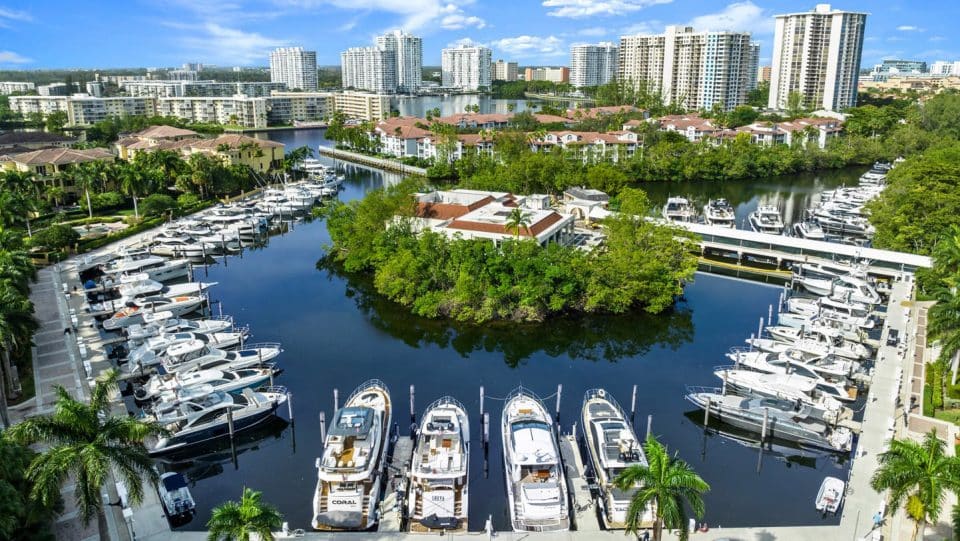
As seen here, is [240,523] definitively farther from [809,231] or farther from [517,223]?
[809,231]

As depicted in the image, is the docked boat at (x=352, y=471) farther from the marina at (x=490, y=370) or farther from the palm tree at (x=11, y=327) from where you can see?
the palm tree at (x=11, y=327)

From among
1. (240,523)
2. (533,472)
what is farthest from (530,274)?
(240,523)

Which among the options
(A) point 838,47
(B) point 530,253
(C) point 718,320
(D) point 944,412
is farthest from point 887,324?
(A) point 838,47

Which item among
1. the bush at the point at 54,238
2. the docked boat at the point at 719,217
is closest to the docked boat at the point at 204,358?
the bush at the point at 54,238

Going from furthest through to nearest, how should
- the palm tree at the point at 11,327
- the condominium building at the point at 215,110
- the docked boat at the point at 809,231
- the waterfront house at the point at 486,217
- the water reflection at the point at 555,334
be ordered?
the condominium building at the point at 215,110 < the docked boat at the point at 809,231 < the waterfront house at the point at 486,217 < the water reflection at the point at 555,334 < the palm tree at the point at 11,327

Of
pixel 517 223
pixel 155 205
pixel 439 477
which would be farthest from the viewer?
pixel 155 205

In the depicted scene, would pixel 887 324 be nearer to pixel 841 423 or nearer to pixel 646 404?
pixel 841 423
